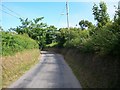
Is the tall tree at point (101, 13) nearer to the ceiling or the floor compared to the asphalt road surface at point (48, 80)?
nearer to the ceiling

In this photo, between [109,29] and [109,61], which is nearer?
[109,61]

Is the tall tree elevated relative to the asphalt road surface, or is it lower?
elevated

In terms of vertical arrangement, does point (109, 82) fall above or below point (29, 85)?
above

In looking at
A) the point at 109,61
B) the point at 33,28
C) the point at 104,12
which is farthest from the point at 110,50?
the point at 33,28

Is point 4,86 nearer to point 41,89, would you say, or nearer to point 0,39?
point 41,89

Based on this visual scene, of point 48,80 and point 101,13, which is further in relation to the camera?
point 101,13

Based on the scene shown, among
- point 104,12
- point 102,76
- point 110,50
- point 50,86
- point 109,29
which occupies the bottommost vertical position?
point 50,86

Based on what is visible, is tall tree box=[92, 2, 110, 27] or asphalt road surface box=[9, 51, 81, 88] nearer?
asphalt road surface box=[9, 51, 81, 88]

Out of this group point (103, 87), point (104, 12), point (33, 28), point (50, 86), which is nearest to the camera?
point (103, 87)

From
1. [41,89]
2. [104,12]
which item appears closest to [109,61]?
[41,89]

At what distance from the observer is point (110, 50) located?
11.7m

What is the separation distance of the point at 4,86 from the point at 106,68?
6.69 meters

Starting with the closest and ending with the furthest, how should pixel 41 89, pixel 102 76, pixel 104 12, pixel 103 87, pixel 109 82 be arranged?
pixel 109 82
pixel 103 87
pixel 102 76
pixel 41 89
pixel 104 12

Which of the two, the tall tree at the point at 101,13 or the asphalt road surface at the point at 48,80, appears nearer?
the asphalt road surface at the point at 48,80
